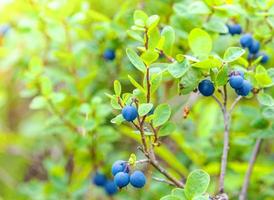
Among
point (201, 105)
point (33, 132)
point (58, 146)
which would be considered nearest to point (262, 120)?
point (201, 105)

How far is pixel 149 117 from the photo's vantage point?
0.89 meters

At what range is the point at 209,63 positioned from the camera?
2.88 ft

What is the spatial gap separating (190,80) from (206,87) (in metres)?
0.03

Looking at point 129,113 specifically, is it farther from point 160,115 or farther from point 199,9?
point 199,9

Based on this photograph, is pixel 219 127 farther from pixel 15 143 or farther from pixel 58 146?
pixel 15 143

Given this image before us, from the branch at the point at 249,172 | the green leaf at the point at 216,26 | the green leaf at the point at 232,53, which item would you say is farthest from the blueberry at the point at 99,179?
the green leaf at the point at 232,53

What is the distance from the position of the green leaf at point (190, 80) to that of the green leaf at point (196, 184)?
5.2 inches

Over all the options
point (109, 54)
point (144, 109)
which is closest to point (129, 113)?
point (144, 109)

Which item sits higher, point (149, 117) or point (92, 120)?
point (149, 117)

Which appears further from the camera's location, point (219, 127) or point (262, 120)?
point (219, 127)

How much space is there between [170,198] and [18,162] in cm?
115

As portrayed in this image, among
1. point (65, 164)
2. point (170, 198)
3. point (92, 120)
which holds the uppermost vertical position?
Result: point (170, 198)

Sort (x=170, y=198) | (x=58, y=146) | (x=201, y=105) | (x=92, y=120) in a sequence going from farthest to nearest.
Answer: (x=58, y=146) → (x=201, y=105) → (x=92, y=120) → (x=170, y=198)

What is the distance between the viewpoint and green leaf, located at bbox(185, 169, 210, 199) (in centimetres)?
84
